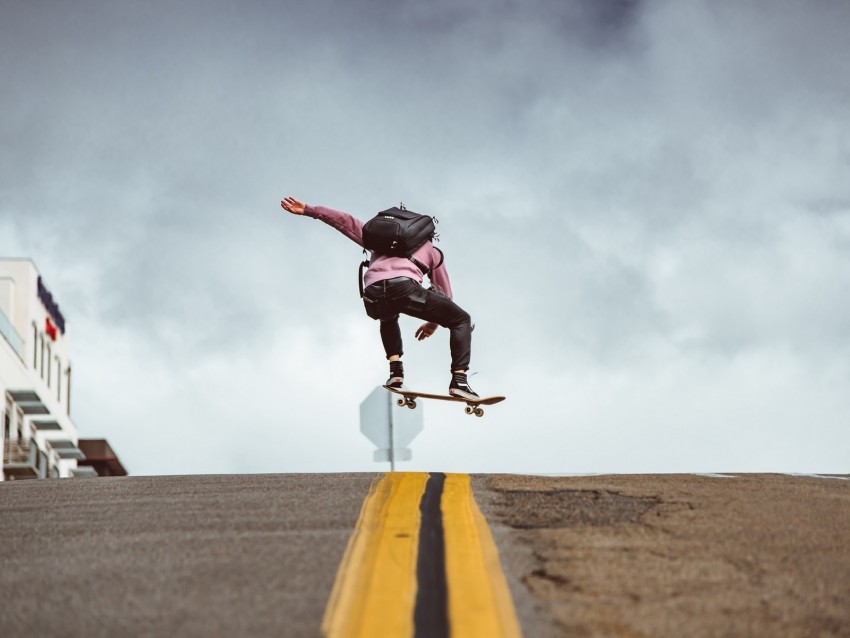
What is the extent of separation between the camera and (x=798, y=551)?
5.88 metres

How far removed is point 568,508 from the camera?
7.15 meters

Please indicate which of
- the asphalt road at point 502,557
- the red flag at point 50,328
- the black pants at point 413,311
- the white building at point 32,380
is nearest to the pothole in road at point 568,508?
the asphalt road at point 502,557

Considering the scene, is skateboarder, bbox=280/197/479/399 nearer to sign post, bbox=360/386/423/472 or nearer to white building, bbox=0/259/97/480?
sign post, bbox=360/386/423/472

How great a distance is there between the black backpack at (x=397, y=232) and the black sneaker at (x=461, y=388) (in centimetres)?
116

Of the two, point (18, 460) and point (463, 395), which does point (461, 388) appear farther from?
point (18, 460)

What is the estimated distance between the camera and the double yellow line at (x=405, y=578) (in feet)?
15.1

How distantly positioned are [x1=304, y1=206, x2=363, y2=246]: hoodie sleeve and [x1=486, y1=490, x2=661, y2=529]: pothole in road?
4208 mm

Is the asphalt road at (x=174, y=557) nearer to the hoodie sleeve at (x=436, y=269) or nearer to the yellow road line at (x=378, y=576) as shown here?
the yellow road line at (x=378, y=576)

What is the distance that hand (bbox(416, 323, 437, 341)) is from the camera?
40.3 ft

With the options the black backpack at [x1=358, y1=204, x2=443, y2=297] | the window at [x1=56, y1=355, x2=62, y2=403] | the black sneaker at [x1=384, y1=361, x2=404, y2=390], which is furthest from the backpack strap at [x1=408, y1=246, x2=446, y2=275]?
the window at [x1=56, y1=355, x2=62, y2=403]

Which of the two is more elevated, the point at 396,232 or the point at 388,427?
the point at 388,427

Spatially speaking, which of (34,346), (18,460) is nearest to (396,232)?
(18,460)

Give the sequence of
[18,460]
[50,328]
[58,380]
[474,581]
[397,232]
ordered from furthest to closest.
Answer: [58,380] → [50,328] → [18,460] → [397,232] → [474,581]

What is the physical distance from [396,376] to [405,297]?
101cm
